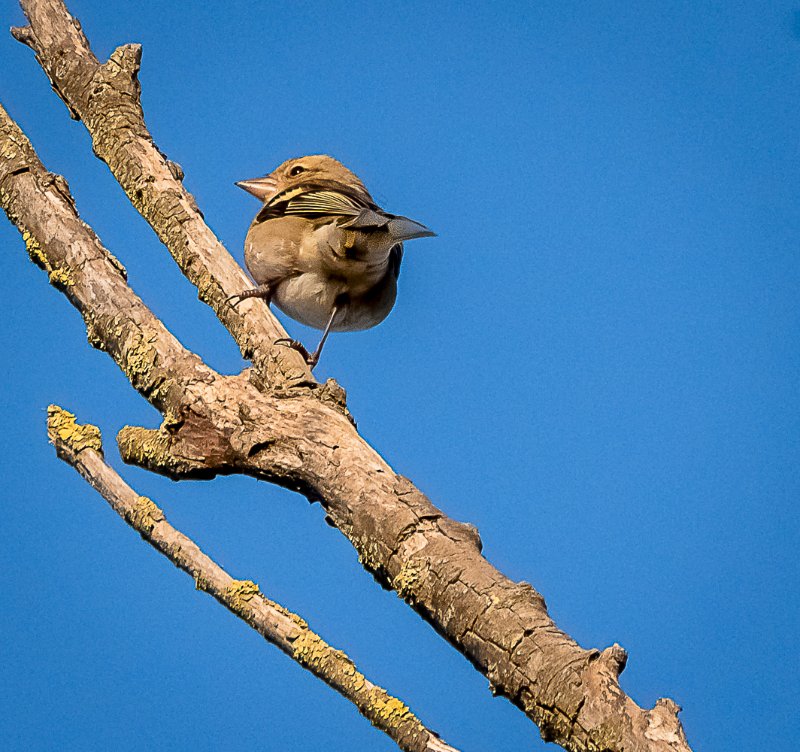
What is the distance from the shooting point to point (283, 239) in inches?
210

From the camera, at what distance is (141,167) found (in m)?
4.51

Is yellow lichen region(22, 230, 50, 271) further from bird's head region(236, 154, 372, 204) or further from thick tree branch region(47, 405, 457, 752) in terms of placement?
bird's head region(236, 154, 372, 204)

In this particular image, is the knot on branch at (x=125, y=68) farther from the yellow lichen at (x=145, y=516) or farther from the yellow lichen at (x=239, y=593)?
the yellow lichen at (x=239, y=593)

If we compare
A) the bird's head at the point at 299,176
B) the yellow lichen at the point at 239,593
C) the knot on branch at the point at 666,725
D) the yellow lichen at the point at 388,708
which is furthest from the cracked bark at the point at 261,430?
the bird's head at the point at 299,176

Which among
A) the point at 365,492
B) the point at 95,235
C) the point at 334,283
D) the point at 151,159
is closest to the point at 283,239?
the point at 334,283

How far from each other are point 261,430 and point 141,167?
1.73m

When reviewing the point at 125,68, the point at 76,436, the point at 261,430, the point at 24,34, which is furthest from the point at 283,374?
the point at 24,34

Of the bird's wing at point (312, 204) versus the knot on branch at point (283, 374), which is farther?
the bird's wing at point (312, 204)

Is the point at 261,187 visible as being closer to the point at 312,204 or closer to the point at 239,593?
the point at 312,204

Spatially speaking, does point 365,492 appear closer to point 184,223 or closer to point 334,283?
point 184,223

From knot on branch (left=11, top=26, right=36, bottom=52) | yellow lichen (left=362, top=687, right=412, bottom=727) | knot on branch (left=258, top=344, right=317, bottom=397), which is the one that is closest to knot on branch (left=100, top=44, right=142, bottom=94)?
knot on branch (left=11, top=26, right=36, bottom=52)

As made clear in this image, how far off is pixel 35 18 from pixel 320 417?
2726 mm

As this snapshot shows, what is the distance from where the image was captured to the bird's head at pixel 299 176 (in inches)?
240

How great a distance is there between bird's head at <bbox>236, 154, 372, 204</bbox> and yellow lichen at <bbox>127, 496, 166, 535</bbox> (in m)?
3.23
